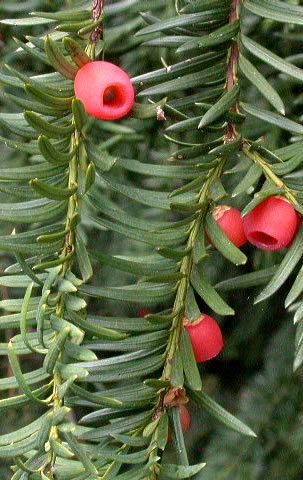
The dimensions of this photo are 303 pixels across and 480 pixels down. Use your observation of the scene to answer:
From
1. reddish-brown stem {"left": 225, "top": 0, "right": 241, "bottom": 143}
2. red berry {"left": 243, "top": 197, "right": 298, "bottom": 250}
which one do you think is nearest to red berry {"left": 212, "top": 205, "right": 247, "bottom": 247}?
red berry {"left": 243, "top": 197, "right": 298, "bottom": 250}

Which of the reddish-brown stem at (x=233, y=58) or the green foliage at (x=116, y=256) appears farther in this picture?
the reddish-brown stem at (x=233, y=58)

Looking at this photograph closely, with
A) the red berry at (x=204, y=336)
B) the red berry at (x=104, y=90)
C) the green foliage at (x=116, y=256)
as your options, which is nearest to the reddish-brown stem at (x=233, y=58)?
the green foliage at (x=116, y=256)

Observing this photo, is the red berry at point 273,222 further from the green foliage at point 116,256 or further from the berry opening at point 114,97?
the berry opening at point 114,97

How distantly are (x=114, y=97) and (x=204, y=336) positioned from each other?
9.2 inches

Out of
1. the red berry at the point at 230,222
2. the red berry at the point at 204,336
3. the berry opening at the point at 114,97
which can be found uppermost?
the berry opening at the point at 114,97

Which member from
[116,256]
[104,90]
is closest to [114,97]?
[104,90]

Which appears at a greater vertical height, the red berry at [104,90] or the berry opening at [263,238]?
the red berry at [104,90]

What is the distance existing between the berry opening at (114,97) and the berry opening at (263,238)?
17cm

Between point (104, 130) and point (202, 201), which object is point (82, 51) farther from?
point (104, 130)

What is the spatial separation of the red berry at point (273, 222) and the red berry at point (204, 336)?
0.29 feet

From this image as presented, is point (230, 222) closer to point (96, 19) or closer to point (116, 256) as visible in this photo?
point (116, 256)

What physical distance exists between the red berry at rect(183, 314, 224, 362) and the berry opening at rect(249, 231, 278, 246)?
0.09 meters

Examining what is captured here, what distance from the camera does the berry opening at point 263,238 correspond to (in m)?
0.67

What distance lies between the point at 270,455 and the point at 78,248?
629mm
